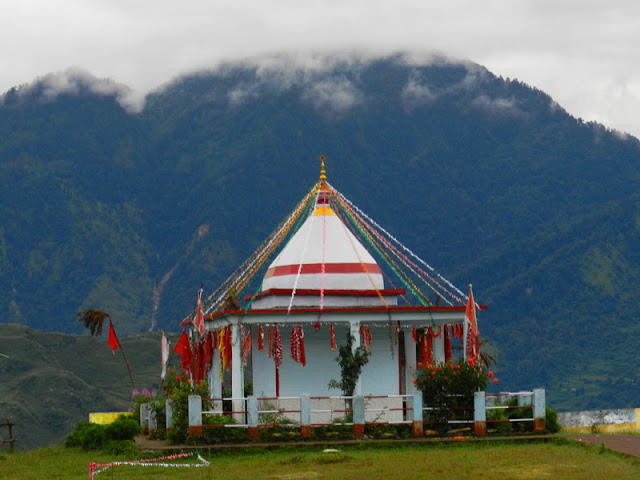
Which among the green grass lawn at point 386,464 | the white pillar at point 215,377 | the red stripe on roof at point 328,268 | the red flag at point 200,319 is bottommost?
the green grass lawn at point 386,464

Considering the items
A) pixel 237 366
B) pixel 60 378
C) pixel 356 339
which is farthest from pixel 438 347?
pixel 60 378

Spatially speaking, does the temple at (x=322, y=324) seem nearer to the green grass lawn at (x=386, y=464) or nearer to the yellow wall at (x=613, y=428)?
the yellow wall at (x=613, y=428)

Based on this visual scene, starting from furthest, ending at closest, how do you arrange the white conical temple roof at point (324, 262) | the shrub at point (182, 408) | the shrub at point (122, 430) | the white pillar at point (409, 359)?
the white pillar at point (409, 359), the white conical temple roof at point (324, 262), the shrub at point (122, 430), the shrub at point (182, 408)

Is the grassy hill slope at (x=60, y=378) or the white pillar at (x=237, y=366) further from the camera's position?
the grassy hill slope at (x=60, y=378)

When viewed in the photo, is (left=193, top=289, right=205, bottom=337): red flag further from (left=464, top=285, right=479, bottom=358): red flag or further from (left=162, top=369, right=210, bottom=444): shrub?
(left=464, top=285, right=479, bottom=358): red flag

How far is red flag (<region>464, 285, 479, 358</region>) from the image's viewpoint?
32844mm

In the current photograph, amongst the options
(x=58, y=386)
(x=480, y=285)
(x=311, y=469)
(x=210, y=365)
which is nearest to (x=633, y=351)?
(x=480, y=285)

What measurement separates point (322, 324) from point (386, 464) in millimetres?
8407

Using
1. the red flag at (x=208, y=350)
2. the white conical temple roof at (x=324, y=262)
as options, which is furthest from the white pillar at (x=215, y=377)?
the white conical temple roof at (x=324, y=262)

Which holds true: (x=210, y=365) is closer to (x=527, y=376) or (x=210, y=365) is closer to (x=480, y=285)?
(x=527, y=376)

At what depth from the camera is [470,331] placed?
3328 centimetres

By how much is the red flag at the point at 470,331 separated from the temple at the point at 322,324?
0.21 m

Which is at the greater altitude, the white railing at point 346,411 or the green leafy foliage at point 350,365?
the green leafy foliage at point 350,365

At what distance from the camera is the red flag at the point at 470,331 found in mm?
32844
